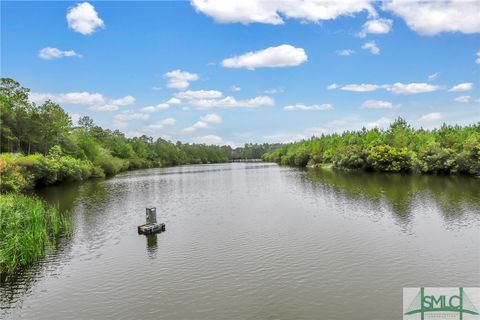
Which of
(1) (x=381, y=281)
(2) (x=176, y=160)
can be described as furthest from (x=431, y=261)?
(2) (x=176, y=160)

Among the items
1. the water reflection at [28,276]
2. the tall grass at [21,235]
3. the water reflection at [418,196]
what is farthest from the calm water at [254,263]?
the tall grass at [21,235]

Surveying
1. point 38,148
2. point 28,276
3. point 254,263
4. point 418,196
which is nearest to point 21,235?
point 28,276

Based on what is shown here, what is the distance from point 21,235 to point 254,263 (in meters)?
15.2

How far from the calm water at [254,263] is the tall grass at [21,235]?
43.6 inches

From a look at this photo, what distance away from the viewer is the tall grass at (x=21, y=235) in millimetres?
20750

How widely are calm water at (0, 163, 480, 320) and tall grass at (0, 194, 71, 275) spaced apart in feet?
3.63

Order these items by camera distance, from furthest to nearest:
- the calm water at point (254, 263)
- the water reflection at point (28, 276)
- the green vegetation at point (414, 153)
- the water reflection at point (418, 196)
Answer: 1. the green vegetation at point (414, 153)
2. the water reflection at point (418, 196)
3. the water reflection at point (28, 276)
4. the calm water at point (254, 263)

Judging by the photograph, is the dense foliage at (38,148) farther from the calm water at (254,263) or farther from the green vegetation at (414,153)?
the green vegetation at (414,153)

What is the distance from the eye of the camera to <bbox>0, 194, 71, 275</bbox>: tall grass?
20750 mm

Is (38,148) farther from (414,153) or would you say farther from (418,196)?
(414,153)

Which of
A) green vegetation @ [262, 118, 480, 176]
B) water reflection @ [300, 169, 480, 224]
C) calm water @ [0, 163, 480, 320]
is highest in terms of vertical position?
green vegetation @ [262, 118, 480, 176]

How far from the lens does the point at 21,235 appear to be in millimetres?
23344

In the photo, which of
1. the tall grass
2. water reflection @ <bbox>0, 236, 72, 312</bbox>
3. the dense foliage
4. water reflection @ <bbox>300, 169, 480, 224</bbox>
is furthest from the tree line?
water reflection @ <bbox>300, 169, 480, 224</bbox>

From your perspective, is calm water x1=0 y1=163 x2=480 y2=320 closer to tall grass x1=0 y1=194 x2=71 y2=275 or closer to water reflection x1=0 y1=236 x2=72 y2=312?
water reflection x1=0 y1=236 x2=72 y2=312
